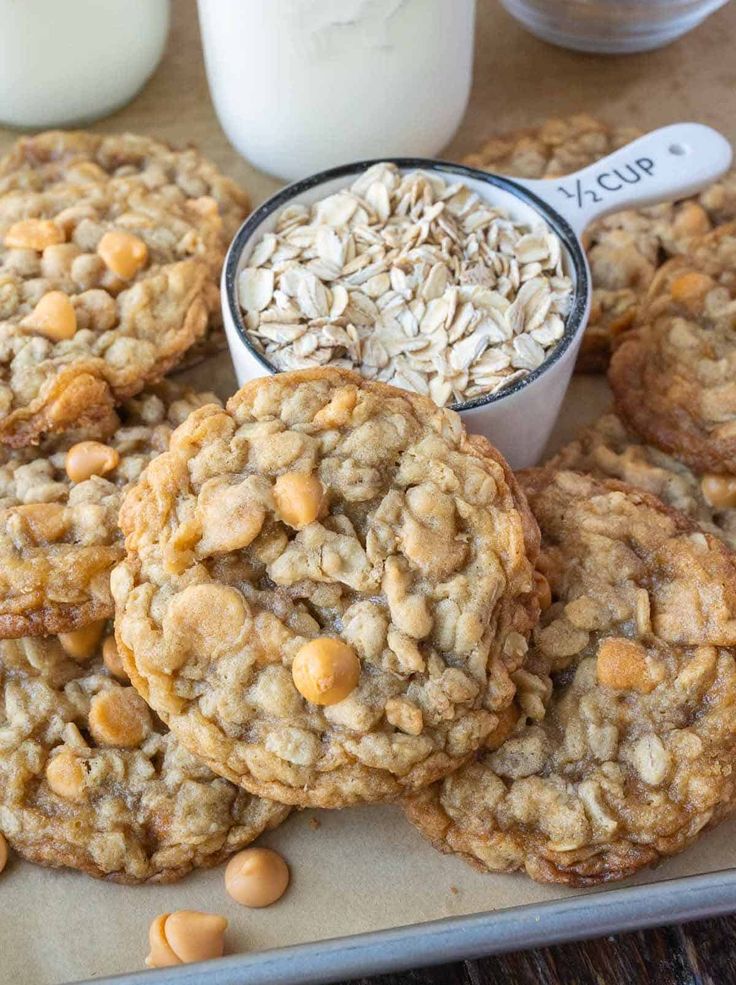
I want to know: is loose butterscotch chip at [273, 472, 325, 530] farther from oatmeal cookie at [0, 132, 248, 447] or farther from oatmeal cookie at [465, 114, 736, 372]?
oatmeal cookie at [465, 114, 736, 372]

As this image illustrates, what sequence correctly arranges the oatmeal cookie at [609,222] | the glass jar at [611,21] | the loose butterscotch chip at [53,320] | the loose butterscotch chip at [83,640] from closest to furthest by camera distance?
1. the loose butterscotch chip at [83,640]
2. the loose butterscotch chip at [53,320]
3. the oatmeal cookie at [609,222]
4. the glass jar at [611,21]

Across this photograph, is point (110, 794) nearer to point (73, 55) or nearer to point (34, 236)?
point (34, 236)

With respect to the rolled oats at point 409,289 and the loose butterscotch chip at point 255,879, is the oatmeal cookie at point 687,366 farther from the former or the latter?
the loose butterscotch chip at point 255,879

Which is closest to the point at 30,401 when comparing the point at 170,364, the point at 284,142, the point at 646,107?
the point at 170,364

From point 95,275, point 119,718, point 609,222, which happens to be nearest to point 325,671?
point 119,718

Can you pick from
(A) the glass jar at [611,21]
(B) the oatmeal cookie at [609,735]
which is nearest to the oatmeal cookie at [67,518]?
(B) the oatmeal cookie at [609,735]

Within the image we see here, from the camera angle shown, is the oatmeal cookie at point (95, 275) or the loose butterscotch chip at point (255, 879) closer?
the loose butterscotch chip at point (255, 879)

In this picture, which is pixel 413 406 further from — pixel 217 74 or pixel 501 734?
pixel 217 74
